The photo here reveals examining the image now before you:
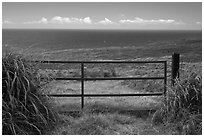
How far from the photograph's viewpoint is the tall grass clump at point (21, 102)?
4.01 meters

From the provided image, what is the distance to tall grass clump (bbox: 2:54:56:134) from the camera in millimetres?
4008

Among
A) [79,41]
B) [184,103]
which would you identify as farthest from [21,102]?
[79,41]

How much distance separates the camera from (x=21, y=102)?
4.13 m

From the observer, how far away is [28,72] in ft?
A: 14.5

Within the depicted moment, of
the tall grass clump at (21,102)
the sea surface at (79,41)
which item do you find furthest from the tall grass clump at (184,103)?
the sea surface at (79,41)

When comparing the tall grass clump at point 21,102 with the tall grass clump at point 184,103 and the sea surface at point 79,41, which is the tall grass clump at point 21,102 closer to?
the sea surface at point 79,41

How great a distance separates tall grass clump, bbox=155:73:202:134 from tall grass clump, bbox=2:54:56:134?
188 cm

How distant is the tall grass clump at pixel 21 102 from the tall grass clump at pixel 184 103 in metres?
1.88

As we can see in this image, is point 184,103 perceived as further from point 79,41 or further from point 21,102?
point 79,41

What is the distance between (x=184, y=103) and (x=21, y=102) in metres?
2.49

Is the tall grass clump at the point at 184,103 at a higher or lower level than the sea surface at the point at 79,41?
higher

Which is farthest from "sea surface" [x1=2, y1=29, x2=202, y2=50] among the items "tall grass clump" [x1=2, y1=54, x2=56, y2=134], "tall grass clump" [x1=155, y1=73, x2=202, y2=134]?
"tall grass clump" [x1=155, y1=73, x2=202, y2=134]

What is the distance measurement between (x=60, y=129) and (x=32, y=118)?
531 mm

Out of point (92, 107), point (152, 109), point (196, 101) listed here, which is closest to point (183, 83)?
A: point (196, 101)
